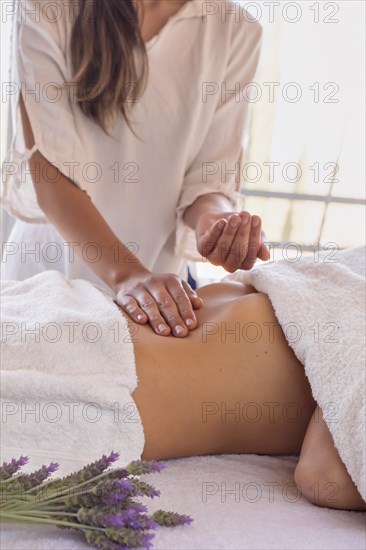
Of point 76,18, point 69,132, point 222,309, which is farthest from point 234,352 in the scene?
point 76,18

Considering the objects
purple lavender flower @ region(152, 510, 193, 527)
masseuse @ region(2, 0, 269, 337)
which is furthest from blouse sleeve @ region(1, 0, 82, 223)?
purple lavender flower @ region(152, 510, 193, 527)

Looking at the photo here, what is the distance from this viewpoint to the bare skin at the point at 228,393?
106 centimetres

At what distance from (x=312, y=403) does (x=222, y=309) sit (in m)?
0.21

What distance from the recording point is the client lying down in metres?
0.97

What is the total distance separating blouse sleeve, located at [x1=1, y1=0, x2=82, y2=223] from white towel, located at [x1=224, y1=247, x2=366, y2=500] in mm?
536

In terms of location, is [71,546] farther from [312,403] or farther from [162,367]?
[312,403]

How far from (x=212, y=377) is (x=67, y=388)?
0.79 feet

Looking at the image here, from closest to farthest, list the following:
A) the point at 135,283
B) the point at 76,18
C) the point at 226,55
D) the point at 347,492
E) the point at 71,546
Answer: the point at 71,546
the point at 347,492
the point at 135,283
the point at 76,18
the point at 226,55

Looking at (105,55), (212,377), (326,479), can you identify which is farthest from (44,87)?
(326,479)

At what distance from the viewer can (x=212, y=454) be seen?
3.68 feet

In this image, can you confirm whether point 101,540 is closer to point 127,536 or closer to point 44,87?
point 127,536

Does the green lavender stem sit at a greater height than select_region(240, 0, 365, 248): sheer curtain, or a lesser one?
lesser

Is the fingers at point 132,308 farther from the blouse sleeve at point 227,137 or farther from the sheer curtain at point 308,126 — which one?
the sheer curtain at point 308,126

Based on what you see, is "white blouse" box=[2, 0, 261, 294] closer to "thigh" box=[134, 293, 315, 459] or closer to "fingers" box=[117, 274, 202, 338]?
"fingers" box=[117, 274, 202, 338]
